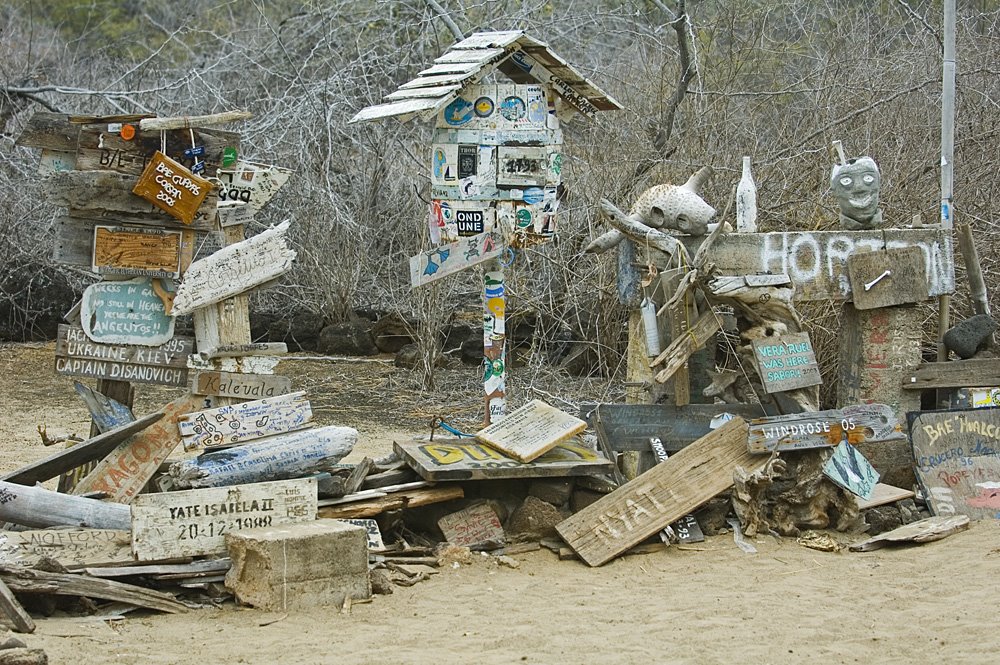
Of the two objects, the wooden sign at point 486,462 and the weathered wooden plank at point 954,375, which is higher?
the weathered wooden plank at point 954,375

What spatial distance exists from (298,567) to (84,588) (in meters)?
0.94

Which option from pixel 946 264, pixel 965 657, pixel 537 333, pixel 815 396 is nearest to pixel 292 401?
pixel 815 396

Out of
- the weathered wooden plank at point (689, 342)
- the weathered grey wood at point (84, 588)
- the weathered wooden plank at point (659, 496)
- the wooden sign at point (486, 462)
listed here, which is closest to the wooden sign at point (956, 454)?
the weathered wooden plank at point (659, 496)

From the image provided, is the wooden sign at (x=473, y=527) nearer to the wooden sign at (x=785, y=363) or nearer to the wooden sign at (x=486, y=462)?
the wooden sign at (x=486, y=462)

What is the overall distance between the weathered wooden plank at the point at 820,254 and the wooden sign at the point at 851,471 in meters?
1.25

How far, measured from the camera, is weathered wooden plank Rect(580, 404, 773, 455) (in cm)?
739

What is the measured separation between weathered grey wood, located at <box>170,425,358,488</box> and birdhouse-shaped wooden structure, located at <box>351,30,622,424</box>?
1551mm

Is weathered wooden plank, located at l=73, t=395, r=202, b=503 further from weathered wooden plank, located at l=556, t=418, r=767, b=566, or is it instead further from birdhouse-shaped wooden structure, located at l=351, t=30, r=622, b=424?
weathered wooden plank, located at l=556, t=418, r=767, b=566

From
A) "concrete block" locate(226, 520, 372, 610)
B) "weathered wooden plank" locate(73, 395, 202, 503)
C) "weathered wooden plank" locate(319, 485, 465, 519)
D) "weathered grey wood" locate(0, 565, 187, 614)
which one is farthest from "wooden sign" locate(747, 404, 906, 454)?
"weathered grey wood" locate(0, 565, 187, 614)

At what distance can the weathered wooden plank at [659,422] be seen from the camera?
291 inches

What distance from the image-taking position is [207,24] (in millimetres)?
21078

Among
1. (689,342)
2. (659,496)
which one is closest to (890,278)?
(689,342)

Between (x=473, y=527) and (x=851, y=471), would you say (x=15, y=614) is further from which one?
(x=851, y=471)

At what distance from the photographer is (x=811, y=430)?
6922 mm
